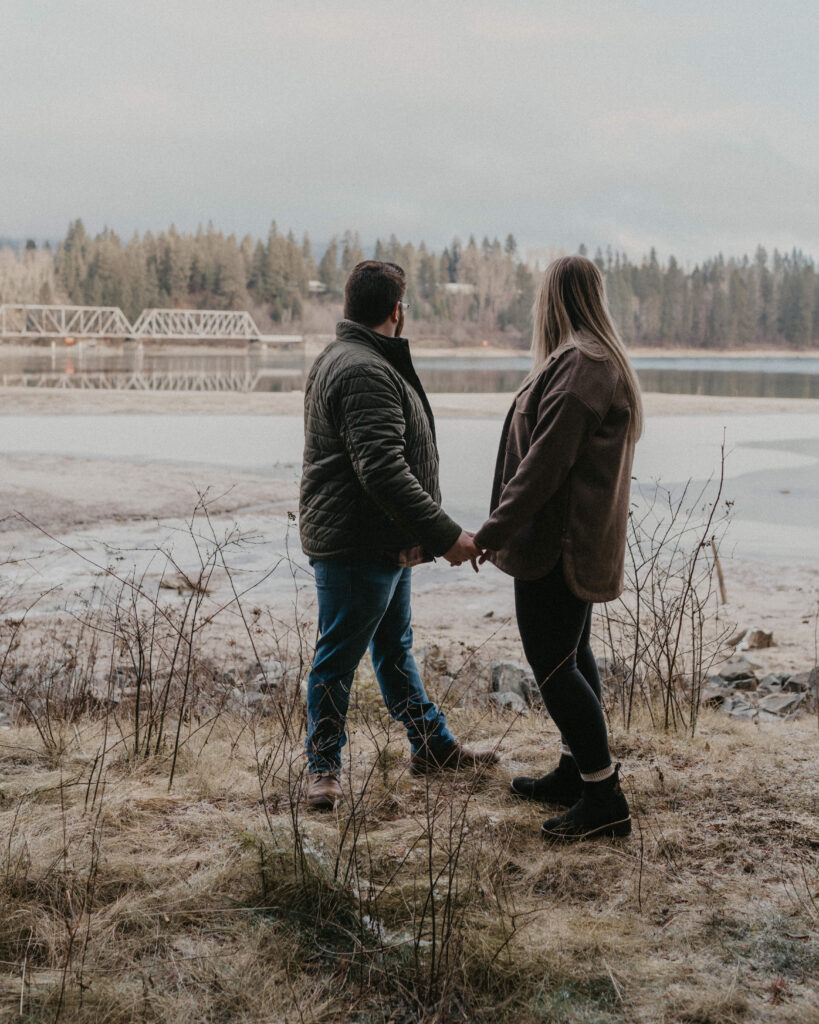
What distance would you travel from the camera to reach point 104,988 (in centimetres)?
198

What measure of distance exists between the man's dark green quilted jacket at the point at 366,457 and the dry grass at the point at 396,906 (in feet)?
2.09

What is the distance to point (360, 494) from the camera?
293 centimetres

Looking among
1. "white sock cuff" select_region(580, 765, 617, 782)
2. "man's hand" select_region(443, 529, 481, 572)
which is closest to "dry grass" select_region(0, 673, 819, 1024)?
"white sock cuff" select_region(580, 765, 617, 782)

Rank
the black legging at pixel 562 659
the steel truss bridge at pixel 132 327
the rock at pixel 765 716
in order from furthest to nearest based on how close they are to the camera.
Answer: the steel truss bridge at pixel 132 327, the rock at pixel 765 716, the black legging at pixel 562 659

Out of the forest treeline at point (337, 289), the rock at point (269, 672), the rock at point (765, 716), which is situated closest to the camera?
the rock at point (765, 716)

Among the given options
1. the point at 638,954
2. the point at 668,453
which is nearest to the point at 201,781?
the point at 638,954

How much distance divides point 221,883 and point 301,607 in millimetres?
4598

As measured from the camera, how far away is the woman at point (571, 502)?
2643 mm

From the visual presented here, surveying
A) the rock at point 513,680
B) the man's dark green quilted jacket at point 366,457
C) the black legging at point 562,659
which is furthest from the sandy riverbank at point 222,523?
the black legging at point 562,659

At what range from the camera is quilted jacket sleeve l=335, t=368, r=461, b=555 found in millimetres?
2795

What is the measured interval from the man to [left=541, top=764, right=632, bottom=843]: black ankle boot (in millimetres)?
309

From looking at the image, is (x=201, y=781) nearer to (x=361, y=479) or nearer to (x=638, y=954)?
(x=361, y=479)

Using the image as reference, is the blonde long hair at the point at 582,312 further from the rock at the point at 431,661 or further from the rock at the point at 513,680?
the rock at the point at 431,661

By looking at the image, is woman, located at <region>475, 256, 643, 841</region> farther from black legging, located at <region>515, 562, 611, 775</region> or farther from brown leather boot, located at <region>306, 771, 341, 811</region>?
brown leather boot, located at <region>306, 771, 341, 811</region>
